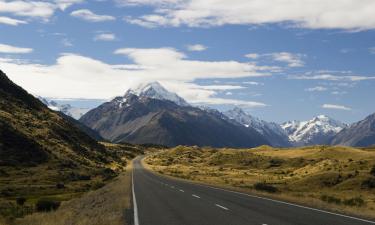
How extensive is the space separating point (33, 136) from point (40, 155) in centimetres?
1324

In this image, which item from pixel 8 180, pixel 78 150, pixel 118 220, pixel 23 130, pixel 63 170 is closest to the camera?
pixel 118 220

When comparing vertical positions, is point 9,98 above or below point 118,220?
above

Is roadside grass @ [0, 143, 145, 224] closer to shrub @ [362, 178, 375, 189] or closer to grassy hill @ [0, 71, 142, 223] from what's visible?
grassy hill @ [0, 71, 142, 223]

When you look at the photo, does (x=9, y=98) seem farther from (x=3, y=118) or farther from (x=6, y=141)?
(x=6, y=141)

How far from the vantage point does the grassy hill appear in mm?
65812

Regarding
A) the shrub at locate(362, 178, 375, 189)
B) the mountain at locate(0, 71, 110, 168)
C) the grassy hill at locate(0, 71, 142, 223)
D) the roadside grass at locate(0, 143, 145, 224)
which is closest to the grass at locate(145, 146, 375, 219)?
the shrub at locate(362, 178, 375, 189)

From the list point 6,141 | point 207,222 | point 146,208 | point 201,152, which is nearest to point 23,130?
point 6,141

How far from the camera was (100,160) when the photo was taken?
140 metres

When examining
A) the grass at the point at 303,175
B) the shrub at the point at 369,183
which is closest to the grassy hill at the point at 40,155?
the grass at the point at 303,175

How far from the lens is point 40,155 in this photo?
349 ft

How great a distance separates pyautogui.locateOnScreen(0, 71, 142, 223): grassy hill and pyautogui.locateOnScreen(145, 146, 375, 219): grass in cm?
1686

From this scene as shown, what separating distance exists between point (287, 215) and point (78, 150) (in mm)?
115040

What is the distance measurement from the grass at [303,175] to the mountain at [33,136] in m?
22.8

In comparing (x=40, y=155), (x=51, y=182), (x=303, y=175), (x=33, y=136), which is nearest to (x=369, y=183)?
(x=303, y=175)
